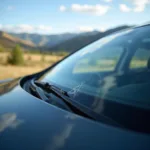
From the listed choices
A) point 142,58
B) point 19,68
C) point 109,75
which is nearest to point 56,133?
point 109,75

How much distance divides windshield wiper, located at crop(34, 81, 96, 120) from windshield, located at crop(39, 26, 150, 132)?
0.12 ft

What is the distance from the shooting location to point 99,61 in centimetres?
227

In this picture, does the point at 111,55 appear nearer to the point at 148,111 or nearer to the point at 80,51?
the point at 80,51

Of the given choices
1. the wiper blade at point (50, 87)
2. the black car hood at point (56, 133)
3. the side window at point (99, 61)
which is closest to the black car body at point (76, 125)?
the black car hood at point (56, 133)

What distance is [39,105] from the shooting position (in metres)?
1.62

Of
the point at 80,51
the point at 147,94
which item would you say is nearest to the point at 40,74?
the point at 80,51

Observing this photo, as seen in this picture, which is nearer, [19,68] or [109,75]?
[109,75]

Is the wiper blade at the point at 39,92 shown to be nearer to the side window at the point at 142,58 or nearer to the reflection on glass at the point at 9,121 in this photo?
the reflection on glass at the point at 9,121

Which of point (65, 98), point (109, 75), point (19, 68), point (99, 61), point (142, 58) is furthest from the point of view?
point (19, 68)

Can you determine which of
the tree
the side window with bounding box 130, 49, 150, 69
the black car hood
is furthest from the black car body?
the tree

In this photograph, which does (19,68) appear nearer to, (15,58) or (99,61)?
(15,58)

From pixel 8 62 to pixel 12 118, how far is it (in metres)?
47.3

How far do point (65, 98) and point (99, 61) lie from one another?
0.67 meters

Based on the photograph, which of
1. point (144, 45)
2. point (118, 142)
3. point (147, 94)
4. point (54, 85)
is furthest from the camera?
point (54, 85)
